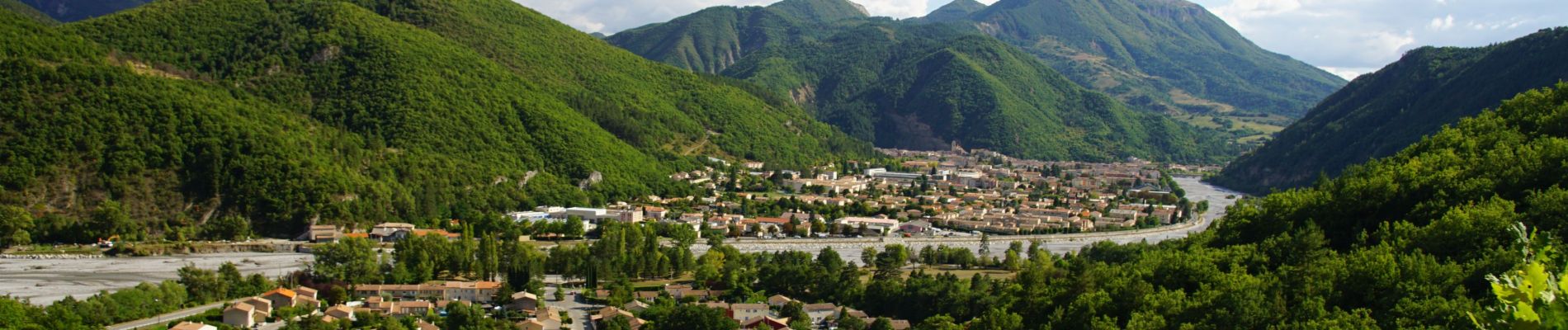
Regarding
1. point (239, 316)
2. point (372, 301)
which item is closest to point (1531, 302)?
point (239, 316)

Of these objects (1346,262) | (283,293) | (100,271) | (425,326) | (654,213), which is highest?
(1346,262)

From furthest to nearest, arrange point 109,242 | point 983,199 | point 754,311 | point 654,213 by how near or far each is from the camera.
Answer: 1. point 983,199
2. point 654,213
3. point 109,242
4. point 754,311

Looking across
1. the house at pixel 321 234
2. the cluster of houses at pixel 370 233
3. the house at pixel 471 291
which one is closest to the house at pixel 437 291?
the house at pixel 471 291

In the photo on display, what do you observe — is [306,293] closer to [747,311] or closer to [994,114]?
[747,311]

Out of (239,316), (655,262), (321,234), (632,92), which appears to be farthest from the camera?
(632,92)

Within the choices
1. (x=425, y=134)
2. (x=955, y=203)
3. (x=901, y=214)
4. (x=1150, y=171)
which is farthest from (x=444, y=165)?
(x=1150, y=171)

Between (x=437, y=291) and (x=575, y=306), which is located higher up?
(x=437, y=291)

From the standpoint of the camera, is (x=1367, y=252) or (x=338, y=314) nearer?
(x=1367, y=252)
